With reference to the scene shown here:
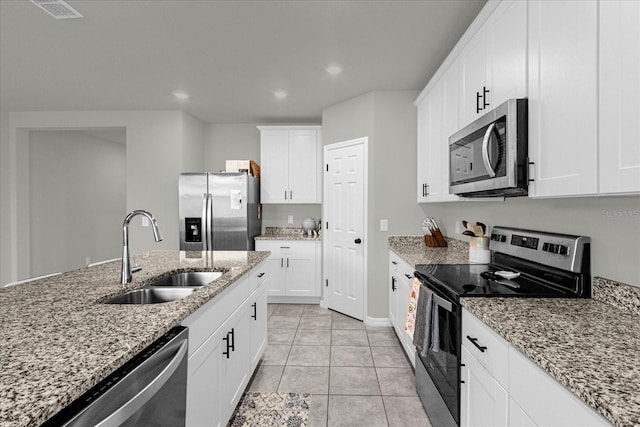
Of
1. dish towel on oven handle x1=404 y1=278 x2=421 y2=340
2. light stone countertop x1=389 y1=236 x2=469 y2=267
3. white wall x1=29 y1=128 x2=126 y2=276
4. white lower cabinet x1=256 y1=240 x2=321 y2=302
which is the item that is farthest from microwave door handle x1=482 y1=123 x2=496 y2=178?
white wall x1=29 y1=128 x2=126 y2=276

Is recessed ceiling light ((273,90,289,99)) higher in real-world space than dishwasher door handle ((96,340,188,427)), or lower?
higher

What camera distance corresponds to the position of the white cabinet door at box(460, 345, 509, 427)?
1112 mm

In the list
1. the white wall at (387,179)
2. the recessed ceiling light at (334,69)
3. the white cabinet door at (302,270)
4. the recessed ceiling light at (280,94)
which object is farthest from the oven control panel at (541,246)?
the recessed ceiling light at (280,94)

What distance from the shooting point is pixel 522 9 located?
4.89ft

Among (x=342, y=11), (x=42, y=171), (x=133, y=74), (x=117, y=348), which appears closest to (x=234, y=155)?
(x=133, y=74)

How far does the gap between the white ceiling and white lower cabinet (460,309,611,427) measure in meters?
2.05

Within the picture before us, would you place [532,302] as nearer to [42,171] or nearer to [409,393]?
[409,393]

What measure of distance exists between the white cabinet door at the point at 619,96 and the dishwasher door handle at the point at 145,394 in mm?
1537

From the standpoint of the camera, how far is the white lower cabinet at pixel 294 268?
4.38 m

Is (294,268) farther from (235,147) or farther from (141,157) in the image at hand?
(141,157)

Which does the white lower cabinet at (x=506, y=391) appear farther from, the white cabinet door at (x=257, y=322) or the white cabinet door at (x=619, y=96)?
the white cabinet door at (x=257, y=322)

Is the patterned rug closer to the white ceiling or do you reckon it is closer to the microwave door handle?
the microwave door handle

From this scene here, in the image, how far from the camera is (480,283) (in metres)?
1.66

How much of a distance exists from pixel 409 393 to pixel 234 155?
13.5 ft
